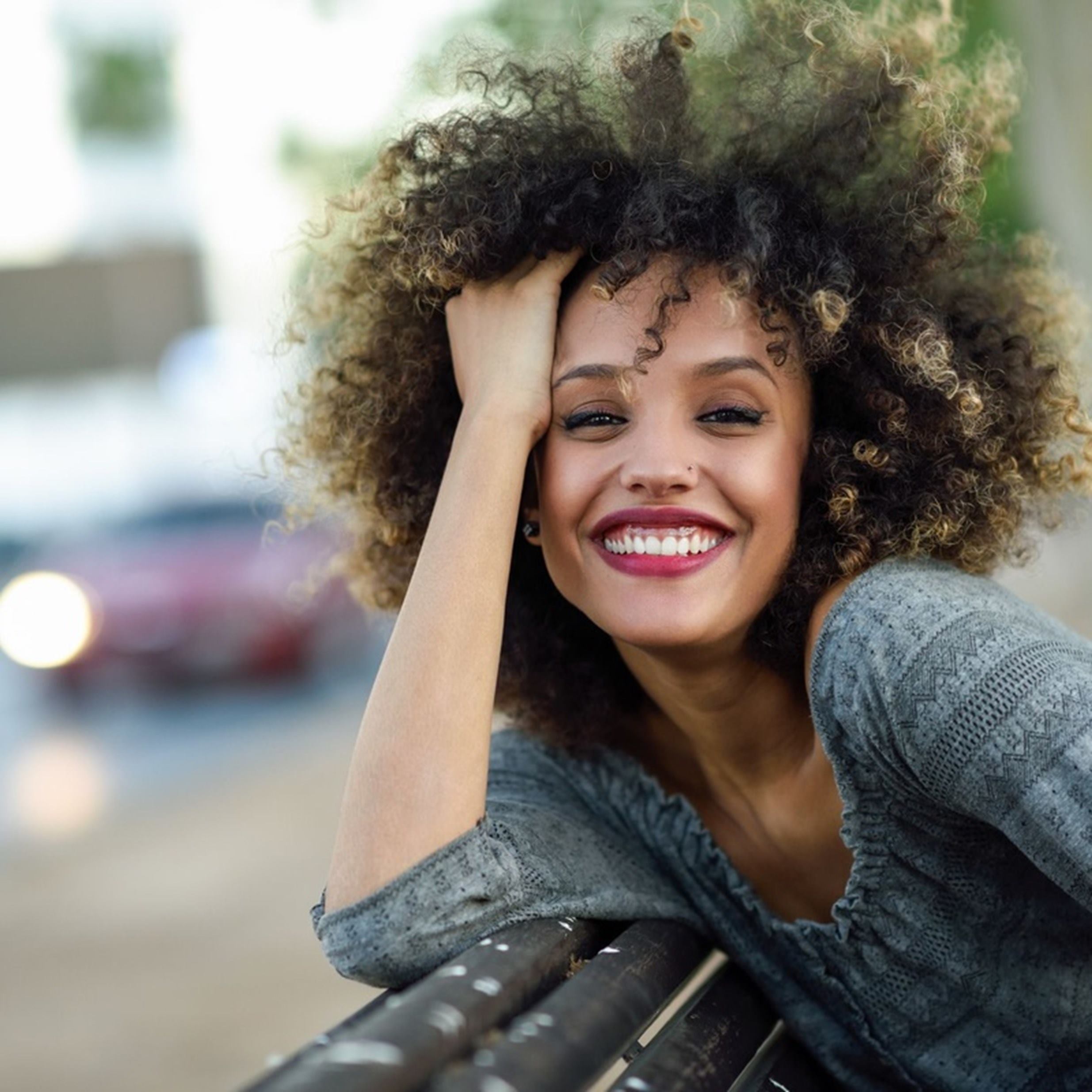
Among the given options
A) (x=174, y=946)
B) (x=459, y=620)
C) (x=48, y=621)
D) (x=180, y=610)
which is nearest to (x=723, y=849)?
(x=459, y=620)

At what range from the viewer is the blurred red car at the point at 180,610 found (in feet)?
33.8

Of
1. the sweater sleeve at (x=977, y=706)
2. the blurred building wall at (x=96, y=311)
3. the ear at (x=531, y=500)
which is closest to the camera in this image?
the sweater sleeve at (x=977, y=706)

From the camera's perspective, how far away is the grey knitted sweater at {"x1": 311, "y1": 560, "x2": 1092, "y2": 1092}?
5.76 ft

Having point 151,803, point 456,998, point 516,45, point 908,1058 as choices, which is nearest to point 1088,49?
point 151,803

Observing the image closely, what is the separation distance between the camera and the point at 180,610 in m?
10.3

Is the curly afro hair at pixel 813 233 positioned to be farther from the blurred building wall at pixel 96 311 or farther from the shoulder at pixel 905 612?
the blurred building wall at pixel 96 311

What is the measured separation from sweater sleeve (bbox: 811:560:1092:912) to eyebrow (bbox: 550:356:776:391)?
1.25ft

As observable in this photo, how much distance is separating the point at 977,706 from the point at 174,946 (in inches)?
172

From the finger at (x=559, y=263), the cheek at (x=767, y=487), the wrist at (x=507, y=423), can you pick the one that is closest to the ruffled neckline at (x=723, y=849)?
the cheek at (x=767, y=487)

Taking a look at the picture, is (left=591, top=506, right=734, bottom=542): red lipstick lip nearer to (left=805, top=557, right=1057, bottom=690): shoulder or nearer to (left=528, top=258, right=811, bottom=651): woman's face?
(left=528, top=258, right=811, bottom=651): woman's face

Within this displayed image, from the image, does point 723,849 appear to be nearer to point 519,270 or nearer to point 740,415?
point 740,415

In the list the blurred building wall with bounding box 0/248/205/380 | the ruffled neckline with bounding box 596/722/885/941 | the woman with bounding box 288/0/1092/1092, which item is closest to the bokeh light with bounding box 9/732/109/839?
the ruffled neckline with bounding box 596/722/885/941

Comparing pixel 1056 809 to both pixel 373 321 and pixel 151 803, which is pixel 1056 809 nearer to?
pixel 373 321

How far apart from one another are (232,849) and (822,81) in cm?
515
